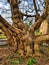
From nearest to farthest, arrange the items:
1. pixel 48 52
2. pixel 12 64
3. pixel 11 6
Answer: pixel 12 64
pixel 48 52
pixel 11 6

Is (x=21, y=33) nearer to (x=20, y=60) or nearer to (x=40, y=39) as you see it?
(x=40, y=39)

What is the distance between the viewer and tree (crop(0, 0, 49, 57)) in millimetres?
7455

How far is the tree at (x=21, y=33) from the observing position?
746 centimetres

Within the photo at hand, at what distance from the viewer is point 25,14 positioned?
27.1 ft

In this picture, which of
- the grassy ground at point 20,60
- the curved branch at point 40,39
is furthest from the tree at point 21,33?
the grassy ground at point 20,60

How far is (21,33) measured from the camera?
766 centimetres

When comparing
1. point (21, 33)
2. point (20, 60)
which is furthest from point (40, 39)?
point (20, 60)

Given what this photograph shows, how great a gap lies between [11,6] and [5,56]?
194cm

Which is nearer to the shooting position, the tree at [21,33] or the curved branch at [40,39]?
the curved branch at [40,39]

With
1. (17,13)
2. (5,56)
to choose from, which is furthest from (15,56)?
(17,13)

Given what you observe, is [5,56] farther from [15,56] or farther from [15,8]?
[15,8]

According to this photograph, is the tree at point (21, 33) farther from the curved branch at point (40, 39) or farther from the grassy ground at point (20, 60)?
the grassy ground at point (20, 60)

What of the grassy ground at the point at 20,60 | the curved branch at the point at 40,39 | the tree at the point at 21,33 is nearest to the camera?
the grassy ground at the point at 20,60

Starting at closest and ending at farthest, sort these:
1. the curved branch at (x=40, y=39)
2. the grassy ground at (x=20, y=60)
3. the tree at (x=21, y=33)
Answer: the grassy ground at (x=20, y=60)
the curved branch at (x=40, y=39)
the tree at (x=21, y=33)
